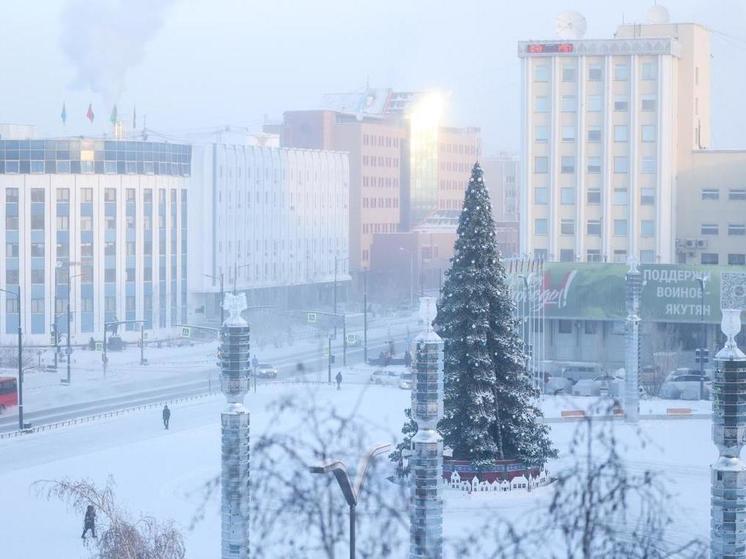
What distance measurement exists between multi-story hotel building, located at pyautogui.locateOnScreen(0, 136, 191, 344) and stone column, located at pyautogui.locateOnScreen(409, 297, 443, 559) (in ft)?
168

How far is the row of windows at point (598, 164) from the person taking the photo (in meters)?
62.6

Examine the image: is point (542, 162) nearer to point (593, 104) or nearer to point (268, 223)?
point (593, 104)

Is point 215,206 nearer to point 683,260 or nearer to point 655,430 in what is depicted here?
point 683,260

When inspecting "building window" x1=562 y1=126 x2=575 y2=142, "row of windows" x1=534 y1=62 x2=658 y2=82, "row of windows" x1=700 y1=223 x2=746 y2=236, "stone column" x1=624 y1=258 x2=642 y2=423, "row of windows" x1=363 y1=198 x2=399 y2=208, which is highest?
"row of windows" x1=534 y1=62 x2=658 y2=82

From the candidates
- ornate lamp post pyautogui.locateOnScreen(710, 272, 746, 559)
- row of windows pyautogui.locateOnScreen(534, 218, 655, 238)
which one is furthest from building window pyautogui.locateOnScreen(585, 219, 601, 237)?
ornate lamp post pyautogui.locateOnScreen(710, 272, 746, 559)

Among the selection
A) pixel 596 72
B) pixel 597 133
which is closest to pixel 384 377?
pixel 597 133

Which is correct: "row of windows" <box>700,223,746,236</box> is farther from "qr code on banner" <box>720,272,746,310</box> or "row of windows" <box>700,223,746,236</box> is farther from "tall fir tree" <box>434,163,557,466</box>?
"tall fir tree" <box>434,163,557,466</box>

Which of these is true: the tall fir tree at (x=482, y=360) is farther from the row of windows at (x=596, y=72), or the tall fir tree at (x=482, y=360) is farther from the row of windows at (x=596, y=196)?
the row of windows at (x=596, y=72)

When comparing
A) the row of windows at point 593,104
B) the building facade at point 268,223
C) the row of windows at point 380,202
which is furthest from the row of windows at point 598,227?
the row of windows at point 380,202

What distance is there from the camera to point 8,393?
1747 inches

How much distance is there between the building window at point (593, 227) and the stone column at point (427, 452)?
46.7 m

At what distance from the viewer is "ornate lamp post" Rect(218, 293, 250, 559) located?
1750 centimetres

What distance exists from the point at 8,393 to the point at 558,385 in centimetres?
1741

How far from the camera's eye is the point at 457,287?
3056 centimetres
